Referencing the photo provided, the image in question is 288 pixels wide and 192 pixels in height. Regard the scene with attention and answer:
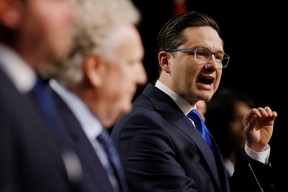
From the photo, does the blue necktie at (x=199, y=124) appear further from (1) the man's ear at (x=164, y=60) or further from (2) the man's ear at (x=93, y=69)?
(2) the man's ear at (x=93, y=69)

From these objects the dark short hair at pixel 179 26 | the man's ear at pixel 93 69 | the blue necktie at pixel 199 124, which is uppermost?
the man's ear at pixel 93 69

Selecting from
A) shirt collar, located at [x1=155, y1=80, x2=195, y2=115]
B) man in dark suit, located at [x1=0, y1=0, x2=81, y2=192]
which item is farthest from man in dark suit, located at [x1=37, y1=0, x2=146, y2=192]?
shirt collar, located at [x1=155, y1=80, x2=195, y2=115]

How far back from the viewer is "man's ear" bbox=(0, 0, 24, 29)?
3.00 ft

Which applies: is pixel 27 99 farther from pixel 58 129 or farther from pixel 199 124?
pixel 199 124

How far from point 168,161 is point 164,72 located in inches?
21.4

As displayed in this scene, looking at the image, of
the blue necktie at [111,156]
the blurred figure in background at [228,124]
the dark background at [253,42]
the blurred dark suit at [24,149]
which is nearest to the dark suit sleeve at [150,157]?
the blue necktie at [111,156]

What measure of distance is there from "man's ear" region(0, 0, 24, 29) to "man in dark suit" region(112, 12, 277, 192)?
1.10 m

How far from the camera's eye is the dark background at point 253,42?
4855mm

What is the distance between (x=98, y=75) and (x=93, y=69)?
→ 0.07 feet

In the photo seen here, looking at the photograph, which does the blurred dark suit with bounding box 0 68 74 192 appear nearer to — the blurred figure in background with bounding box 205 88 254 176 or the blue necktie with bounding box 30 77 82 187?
the blue necktie with bounding box 30 77 82 187

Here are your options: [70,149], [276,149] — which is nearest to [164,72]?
[70,149]

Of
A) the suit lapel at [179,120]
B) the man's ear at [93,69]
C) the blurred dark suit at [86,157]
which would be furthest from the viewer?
the suit lapel at [179,120]

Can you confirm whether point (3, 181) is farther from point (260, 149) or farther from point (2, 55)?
point (260, 149)

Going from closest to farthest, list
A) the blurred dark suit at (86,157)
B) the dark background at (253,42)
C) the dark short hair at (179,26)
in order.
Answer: the blurred dark suit at (86,157)
the dark short hair at (179,26)
the dark background at (253,42)
